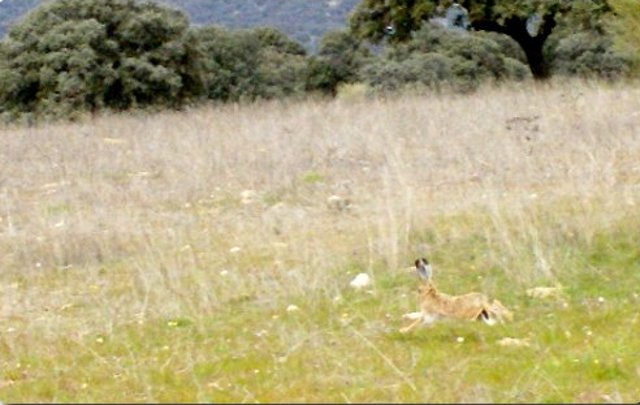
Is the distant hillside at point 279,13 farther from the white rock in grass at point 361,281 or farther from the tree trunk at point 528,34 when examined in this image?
the white rock in grass at point 361,281

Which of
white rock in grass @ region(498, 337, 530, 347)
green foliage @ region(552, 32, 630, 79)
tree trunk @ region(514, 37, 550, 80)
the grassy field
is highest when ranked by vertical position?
white rock in grass @ region(498, 337, 530, 347)

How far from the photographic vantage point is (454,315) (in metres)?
6.08

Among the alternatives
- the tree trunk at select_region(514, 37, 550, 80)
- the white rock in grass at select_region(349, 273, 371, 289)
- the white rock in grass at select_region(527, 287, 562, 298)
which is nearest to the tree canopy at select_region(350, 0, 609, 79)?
the tree trunk at select_region(514, 37, 550, 80)

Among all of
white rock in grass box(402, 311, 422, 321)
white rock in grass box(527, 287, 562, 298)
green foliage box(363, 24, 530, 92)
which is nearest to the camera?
white rock in grass box(402, 311, 422, 321)

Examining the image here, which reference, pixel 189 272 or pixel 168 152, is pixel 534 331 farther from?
pixel 168 152

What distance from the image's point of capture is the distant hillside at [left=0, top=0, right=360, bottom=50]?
6519 centimetres

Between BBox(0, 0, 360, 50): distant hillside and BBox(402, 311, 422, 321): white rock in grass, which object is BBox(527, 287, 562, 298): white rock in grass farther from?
BBox(0, 0, 360, 50): distant hillside

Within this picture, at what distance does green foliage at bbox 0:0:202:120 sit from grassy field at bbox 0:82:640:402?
25.0ft

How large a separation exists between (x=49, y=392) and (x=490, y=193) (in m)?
4.59

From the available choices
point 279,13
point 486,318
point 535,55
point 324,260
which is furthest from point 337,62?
point 486,318

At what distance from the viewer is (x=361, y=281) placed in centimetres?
698

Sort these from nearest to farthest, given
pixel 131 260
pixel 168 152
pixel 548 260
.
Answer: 1. pixel 548 260
2. pixel 131 260
3. pixel 168 152

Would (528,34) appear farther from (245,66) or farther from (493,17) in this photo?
(245,66)

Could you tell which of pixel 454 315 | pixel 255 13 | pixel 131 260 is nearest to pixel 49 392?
pixel 454 315
